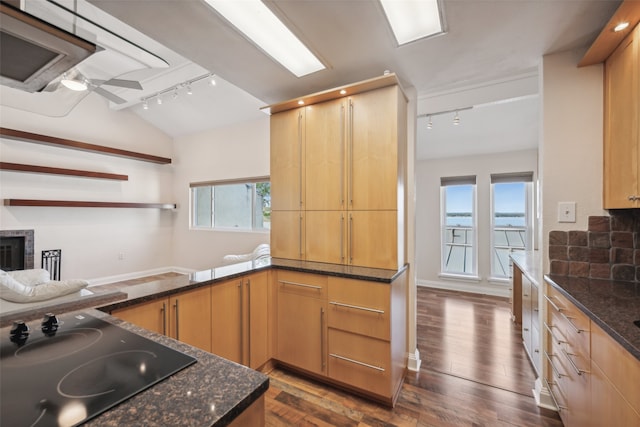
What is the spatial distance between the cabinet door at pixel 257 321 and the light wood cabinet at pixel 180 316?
34 cm

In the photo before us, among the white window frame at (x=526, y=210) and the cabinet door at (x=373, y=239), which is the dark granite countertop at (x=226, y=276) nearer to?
the cabinet door at (x=373, y=239)

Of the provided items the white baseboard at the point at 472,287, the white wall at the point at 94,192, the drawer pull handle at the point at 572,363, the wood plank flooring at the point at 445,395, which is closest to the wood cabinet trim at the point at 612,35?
the drawer pull handle at the point at 572,363

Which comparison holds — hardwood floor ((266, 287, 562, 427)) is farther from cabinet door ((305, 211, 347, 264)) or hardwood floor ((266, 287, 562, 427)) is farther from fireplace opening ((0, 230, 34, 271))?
fireplace opening ((0, 230, 34, 271))

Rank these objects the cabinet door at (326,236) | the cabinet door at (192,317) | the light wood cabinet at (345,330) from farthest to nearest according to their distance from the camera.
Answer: the cabinet door at (326,236), the light wood cabinet at (345,330), the cabinet door at (192,317)

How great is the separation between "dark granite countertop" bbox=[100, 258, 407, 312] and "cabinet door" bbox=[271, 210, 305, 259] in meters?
0.08

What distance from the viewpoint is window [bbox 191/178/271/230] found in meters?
5.20

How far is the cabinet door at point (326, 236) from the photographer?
230cm

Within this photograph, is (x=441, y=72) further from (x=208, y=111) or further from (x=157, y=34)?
(x=208, y=111)

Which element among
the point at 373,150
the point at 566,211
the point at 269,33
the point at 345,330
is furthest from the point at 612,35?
the point at 345,330

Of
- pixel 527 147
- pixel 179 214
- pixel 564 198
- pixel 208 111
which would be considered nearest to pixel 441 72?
pixel 564 198

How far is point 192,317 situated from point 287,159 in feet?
5.04

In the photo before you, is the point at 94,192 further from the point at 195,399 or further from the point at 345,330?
the point at 195,399

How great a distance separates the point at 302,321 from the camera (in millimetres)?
2201

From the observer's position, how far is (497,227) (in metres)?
4.50
